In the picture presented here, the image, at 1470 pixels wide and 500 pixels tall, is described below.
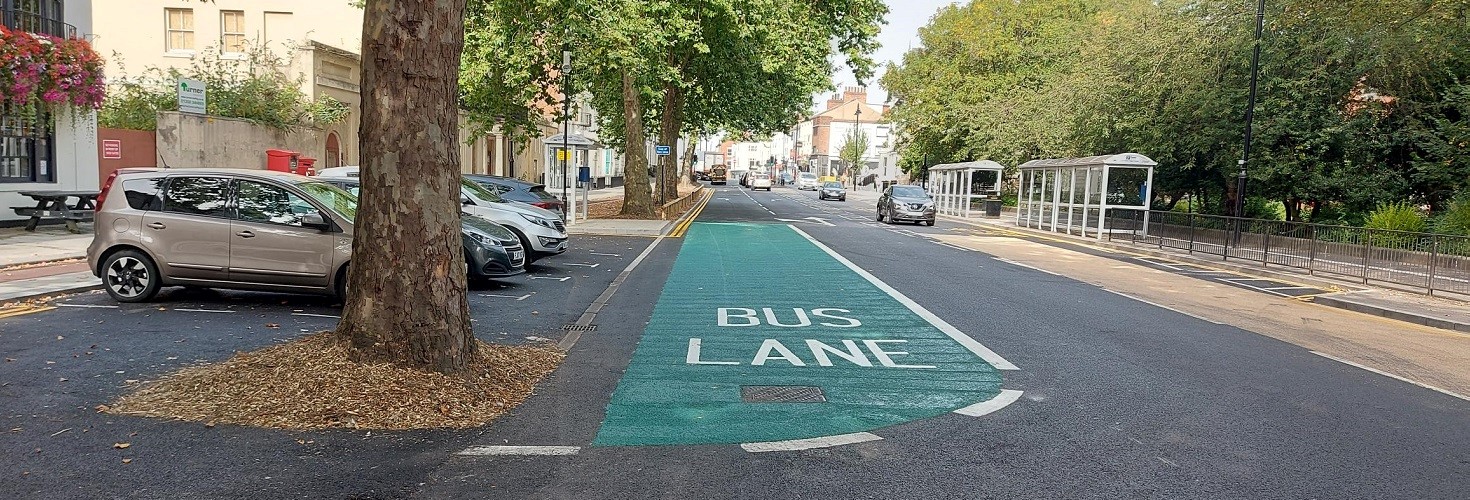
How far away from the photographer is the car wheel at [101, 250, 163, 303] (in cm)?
989

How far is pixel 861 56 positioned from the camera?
31547 mm

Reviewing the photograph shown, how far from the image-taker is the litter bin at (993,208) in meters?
43.9

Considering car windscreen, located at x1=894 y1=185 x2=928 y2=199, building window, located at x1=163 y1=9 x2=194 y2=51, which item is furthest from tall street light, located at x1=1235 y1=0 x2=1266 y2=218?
building window, located at x1=163 y1=9 x2=194 y2=51

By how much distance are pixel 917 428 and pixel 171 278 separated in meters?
8.20

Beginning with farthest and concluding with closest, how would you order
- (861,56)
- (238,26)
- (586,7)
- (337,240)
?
(861,56), (238,26), (586,7), (337,240)

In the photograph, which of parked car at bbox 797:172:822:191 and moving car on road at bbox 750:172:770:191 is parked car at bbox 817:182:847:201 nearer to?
moving car on road at bbox 750:172:770:191

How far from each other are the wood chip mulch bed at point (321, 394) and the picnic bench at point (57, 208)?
41.0ft

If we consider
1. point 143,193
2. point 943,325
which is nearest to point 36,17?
point 143,193

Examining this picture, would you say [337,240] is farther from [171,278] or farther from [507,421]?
[507,421]

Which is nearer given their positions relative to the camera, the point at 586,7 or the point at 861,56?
the point at 586,7

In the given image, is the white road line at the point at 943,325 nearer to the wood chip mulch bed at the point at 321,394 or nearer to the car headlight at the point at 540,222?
the wood chip mulch bed at the point at 321,394

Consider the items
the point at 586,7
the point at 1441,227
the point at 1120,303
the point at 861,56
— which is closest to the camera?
the point at 1120,303

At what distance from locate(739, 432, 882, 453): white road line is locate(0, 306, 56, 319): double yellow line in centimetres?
798

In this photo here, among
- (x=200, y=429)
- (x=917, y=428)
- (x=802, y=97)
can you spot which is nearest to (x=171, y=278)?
(x=200, y=429)
